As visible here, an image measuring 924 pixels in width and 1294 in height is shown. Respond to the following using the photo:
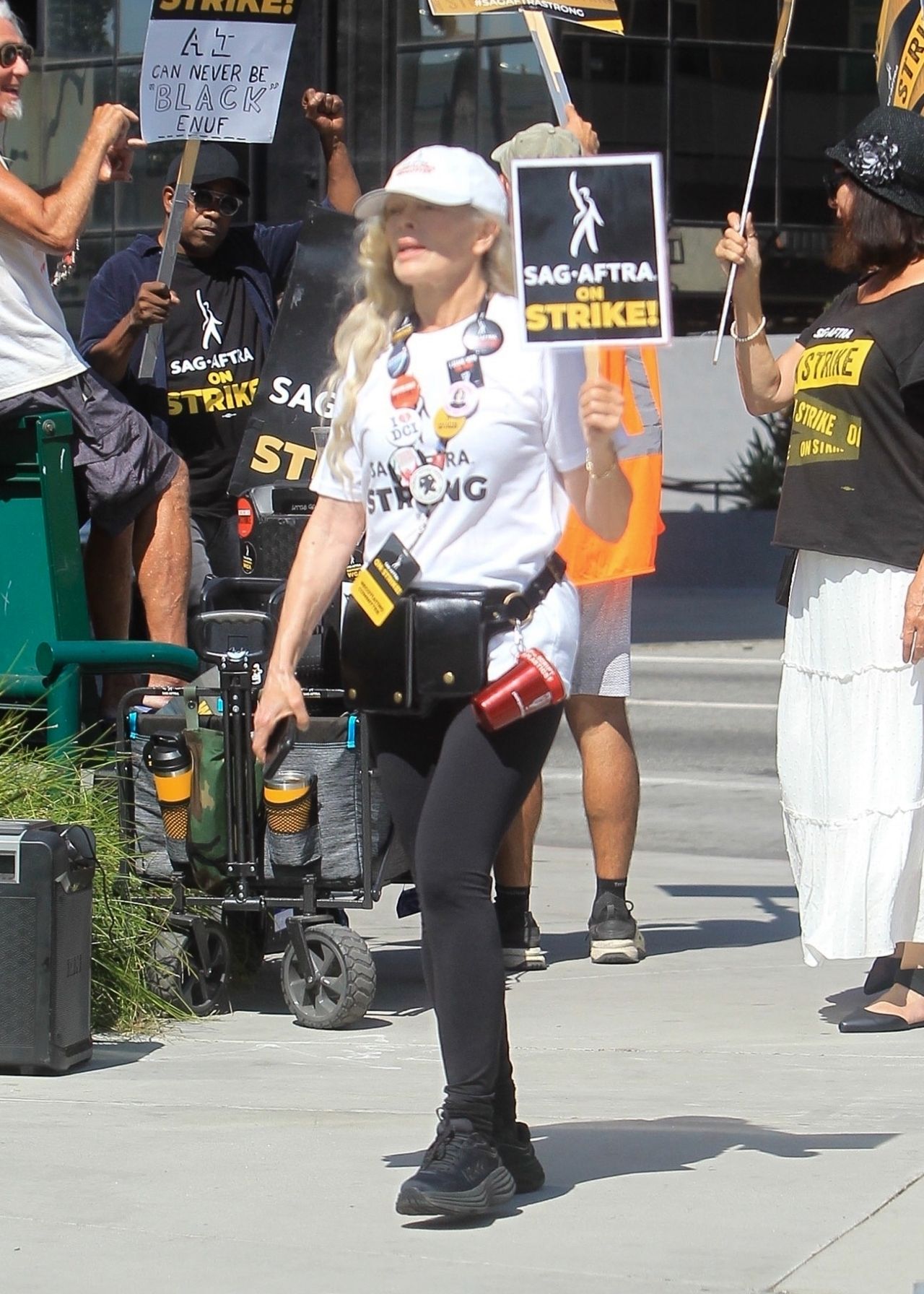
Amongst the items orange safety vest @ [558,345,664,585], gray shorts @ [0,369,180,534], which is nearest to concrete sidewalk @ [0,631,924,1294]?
orange safety vest @ [558,345,664,585]

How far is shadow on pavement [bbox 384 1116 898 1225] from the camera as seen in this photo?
421cm

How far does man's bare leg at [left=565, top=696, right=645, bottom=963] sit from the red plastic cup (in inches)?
109

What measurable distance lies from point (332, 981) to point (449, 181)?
2.56 metres

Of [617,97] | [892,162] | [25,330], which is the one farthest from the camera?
[617,97]

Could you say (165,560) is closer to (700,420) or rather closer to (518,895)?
(518,895)

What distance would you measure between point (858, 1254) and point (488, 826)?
96cm

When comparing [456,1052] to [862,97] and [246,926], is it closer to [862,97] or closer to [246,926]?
[246,926]

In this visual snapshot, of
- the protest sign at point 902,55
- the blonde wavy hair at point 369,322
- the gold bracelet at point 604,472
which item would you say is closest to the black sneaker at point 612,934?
the protest sign at point 902,55

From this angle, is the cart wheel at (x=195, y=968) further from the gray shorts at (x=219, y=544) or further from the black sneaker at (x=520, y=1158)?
the black sneaker at (x=520, y=1158)

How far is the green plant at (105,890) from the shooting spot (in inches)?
225

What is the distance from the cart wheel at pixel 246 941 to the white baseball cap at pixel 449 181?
288 cm

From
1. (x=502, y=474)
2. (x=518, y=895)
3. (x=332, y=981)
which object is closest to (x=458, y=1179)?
(x=502, y=474)

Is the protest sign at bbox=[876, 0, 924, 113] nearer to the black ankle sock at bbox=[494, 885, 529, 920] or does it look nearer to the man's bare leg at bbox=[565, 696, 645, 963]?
the man's bare leg at bbox=[565, 696, 645, 963]

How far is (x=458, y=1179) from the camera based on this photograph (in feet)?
12.5
